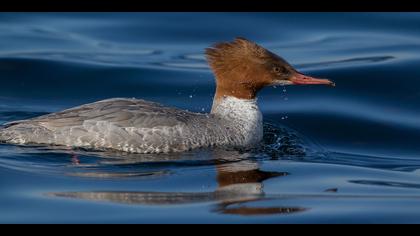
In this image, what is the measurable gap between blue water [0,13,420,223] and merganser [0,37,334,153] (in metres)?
0.17

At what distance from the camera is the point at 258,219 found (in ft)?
28.8

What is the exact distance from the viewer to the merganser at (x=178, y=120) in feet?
35.6

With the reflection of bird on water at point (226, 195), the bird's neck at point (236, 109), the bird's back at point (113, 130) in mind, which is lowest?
the reflection of bird on water at point (226, 195)

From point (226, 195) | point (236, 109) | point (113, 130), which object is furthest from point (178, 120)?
point (226, 195)

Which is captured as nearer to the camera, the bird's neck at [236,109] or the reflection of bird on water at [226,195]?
the reflection of bird on water at [226,195]

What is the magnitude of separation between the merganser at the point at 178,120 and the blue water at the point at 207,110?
169 millimetres

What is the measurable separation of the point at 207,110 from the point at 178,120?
9.96 feet

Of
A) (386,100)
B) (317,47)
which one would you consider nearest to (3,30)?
(317,47)

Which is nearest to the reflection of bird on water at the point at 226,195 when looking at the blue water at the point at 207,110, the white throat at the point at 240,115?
the blue water at the point at 207,110

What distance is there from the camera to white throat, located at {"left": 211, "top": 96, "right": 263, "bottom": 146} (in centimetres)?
1152

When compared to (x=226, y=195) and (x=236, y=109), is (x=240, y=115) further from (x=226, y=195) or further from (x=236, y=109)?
(x=226, y=195)

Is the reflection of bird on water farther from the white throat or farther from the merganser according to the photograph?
the white throat

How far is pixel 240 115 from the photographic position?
1155cm

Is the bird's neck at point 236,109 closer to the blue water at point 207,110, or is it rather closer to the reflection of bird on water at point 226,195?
the blue water at point 207,110
